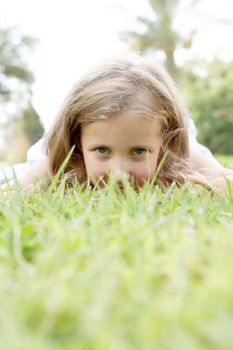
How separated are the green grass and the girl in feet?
5.19

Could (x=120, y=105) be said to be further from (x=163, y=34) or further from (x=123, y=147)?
(x=163, y=34)

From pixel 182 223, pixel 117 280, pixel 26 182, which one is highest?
pixel 117 280

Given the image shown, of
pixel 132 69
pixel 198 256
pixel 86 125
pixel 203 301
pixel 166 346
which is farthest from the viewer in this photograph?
pixel 132 69

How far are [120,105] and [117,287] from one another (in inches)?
86.7

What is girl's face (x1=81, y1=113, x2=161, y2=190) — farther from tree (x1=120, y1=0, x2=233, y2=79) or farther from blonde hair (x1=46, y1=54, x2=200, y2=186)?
tree (x1=120, y1=0, x2=233, y2=79)

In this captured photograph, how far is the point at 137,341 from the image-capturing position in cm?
58

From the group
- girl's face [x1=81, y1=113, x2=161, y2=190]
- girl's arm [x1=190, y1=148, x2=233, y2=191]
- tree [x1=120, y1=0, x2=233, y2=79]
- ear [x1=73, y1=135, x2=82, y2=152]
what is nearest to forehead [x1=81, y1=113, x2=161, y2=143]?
girl's face [x1=81, y1=113, x2=161, y2=190]

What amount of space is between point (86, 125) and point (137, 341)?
2.42 metres

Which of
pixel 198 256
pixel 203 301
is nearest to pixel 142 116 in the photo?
pixel 198 256

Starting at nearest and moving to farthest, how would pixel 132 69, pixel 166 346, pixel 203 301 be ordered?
pixel 166 346
pixel 203 301
pixel 132 69

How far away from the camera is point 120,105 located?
286 centimetres

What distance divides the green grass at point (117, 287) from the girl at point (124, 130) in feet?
5.19

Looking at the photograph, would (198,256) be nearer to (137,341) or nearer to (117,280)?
(117,280)

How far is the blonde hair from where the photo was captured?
9.67 ft
